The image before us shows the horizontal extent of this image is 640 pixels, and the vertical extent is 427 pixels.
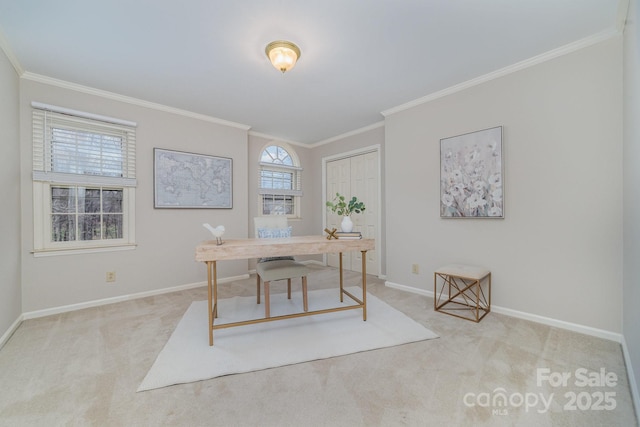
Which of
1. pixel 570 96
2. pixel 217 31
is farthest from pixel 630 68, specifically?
pixel 217 31

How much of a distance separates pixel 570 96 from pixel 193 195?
4362mm

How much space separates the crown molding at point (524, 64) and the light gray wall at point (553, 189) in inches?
1.7

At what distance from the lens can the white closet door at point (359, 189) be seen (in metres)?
4.33

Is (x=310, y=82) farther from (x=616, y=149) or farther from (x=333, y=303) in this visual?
(x=616, y=149)

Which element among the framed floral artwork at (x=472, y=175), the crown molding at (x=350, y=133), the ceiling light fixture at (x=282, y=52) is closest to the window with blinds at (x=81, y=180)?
the ceiling light fixture at (x=282, y=52)

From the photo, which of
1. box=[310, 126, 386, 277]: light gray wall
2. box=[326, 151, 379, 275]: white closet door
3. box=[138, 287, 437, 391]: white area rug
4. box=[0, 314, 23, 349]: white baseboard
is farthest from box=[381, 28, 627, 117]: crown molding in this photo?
box=[0, 314, 23, 349]: white baseboard

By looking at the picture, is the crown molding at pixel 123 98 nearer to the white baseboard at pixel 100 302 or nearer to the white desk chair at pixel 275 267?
the white desk chair at pixel 275 267

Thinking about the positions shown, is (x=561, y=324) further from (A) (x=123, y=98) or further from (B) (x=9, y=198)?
(A) (x=123, y=98)

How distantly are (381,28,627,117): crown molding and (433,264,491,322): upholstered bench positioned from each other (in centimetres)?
202

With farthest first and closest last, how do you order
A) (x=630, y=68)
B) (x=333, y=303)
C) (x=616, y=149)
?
(x=333, y=303), (x=616, y=149), (x=630, y=68)

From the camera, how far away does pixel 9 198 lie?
2266 millimetres

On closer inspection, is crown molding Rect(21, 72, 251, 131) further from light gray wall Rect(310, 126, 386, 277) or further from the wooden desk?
the wooden desk

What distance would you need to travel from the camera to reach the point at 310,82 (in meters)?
2.80

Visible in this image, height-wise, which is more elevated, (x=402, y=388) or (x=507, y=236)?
(x=507, y=236)
